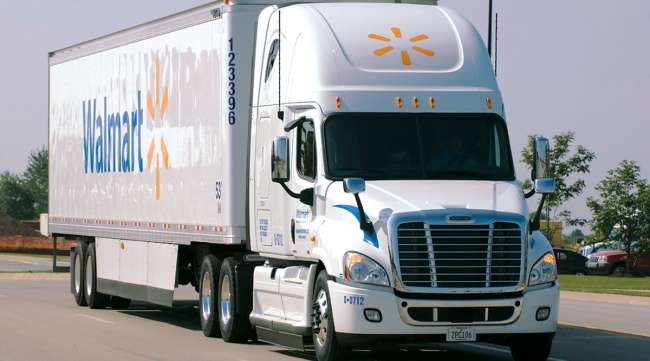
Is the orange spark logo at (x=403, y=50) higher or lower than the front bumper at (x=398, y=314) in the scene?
higher

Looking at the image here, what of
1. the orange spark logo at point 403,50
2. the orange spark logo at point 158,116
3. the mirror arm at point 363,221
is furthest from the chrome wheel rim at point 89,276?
the mirror arm at point 363,221

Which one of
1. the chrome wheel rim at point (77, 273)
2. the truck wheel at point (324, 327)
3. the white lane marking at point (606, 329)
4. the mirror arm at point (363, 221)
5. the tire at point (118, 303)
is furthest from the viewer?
the chrome wheel rim at point (77, 273)

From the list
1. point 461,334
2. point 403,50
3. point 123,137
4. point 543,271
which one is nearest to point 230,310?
point 403,50

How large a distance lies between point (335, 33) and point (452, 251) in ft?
10.8

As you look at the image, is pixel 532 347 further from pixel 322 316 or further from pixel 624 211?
pixel 624 211

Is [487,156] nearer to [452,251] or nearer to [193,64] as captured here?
[452,251]

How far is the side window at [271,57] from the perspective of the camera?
18047 millimetres

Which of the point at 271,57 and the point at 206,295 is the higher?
the point at 271,57

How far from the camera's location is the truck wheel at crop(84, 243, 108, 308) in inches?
1035

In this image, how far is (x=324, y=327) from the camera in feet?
50.9

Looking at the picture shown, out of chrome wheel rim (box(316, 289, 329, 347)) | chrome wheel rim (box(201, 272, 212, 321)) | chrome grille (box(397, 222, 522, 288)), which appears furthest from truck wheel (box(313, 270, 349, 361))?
chrome wheel rim (box(201, 272, 212, 321))

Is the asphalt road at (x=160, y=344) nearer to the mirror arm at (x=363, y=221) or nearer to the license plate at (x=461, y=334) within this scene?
the license plate at (x=461, y=334)

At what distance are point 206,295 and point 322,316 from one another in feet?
16.0

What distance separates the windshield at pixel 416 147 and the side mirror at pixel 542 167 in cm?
32
